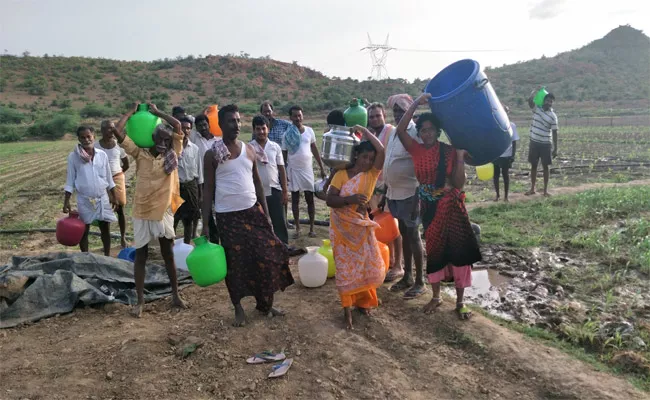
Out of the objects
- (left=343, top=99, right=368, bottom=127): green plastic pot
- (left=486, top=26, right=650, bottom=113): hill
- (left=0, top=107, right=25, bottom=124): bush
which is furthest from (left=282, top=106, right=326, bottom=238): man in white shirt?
(left=486, top=26, right=650, bottom=113): hill

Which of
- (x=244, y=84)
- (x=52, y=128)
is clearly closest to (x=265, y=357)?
(x=52, y=128)

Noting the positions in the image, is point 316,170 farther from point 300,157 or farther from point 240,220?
point 240,220

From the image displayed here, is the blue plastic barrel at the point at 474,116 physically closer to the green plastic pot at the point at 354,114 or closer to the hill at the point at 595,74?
the green plastic pot at the point at 354,114

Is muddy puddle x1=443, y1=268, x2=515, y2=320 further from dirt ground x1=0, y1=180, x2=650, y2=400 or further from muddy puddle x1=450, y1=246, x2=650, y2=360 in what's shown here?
dirt ground x1=0, y1=180, x2=650, y2=400

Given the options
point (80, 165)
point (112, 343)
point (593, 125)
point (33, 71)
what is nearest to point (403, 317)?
point (112, 343)

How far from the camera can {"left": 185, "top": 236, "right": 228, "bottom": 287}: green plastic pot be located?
3660 mm

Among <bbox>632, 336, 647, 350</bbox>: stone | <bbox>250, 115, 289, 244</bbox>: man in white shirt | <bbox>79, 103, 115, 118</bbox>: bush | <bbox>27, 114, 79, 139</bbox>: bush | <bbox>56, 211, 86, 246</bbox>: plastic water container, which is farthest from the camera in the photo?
<bbox>79, 103, 115, 118</bbox>: bush

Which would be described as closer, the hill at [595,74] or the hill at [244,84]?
the hill at [244,84]

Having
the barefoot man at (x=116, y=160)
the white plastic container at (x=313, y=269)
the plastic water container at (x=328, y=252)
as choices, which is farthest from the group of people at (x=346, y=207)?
the barefoot man at (x=116, y=160)

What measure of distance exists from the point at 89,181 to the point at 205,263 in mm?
2350

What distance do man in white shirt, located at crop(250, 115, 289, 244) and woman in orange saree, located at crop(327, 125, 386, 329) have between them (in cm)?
184

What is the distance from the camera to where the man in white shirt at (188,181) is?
18.2 feet

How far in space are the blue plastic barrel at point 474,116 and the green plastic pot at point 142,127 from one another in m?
2.26

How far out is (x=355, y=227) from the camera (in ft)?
12.1
